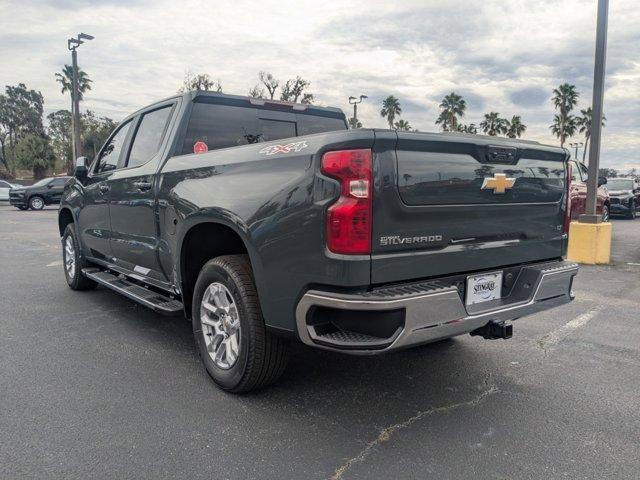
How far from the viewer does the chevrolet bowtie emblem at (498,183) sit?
3004 mm

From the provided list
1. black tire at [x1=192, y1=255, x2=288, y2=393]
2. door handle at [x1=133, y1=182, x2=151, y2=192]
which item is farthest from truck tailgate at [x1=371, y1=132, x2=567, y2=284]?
door handle at [x1=133, y1=182, x2=151, y2=192]

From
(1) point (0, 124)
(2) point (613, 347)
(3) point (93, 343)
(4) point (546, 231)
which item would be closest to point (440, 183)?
(4) point (546, 231)

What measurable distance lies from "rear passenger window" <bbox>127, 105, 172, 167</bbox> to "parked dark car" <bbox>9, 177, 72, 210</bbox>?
21.5m

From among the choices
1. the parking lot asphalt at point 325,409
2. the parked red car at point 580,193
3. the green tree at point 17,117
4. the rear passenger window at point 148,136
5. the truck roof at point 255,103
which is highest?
the green tree at point 17,117

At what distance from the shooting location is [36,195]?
23562 millimetres

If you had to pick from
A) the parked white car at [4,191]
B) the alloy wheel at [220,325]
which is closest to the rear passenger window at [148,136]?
the alloy wheel at [220,325]

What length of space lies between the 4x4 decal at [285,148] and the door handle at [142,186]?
1.49 m

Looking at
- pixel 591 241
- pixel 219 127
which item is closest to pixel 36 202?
pixel 219 127

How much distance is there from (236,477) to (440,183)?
1.79 meters

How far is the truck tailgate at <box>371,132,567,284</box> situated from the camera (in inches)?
102

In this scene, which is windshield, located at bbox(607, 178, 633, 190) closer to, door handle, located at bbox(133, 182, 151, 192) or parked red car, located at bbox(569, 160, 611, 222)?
parked red car, located at bbox(569, 160, 611, 222)

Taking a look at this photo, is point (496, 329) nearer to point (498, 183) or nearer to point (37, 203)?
point (498, 183)

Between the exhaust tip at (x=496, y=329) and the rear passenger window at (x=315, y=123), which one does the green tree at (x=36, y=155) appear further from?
the exhaust tip at (x=496, y=329)

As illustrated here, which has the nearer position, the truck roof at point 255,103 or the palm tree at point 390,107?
the truck roof at point 255,103
